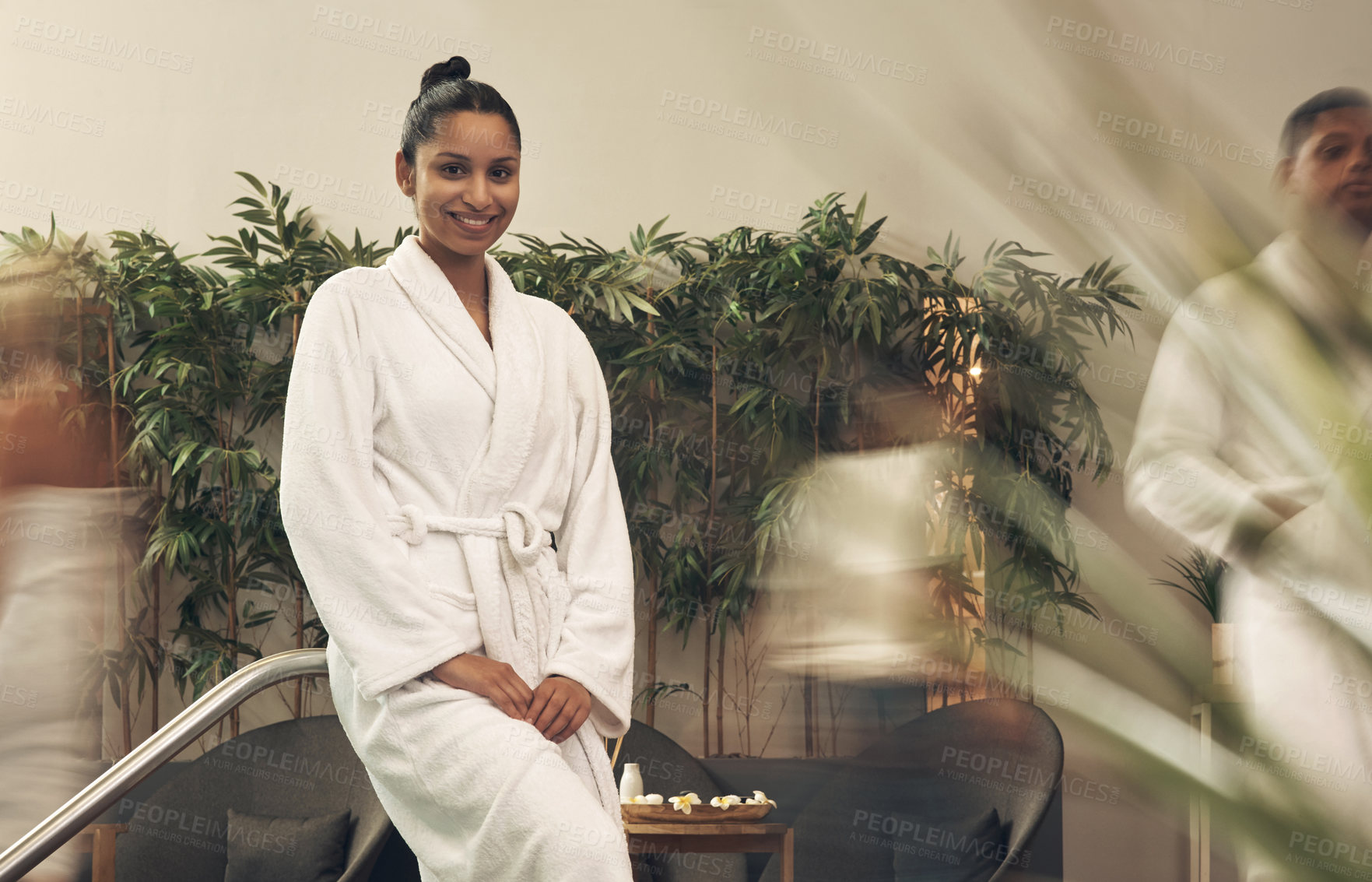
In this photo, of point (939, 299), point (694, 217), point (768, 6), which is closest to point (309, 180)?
point (694, 217)

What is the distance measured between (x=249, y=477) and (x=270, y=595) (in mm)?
486

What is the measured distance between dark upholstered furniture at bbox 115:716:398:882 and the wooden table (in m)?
0.71

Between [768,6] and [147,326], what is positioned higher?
[768,6]

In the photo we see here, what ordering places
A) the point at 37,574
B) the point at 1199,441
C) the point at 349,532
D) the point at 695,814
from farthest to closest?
1. the point at 695,814
2. the point at 37,574
3. the point at 349,532
4. the point at 1199,441

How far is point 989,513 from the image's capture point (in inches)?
13.2

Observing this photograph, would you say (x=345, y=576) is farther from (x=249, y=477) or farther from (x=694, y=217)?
(x=694, y=217)

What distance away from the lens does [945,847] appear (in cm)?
325

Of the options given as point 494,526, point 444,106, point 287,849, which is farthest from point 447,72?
point 287,849

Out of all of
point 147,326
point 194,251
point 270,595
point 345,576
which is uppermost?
point 194,251

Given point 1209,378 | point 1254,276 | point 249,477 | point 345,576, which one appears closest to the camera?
point 1254,276

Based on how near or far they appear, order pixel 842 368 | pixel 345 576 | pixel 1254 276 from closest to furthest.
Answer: pixel 1254 276
pixel 345 576
pixel 842 368

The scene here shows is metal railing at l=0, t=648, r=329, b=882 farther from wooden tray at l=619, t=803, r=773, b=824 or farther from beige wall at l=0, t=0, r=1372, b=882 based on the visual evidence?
beige wall at l=0, t=0, r=1372, b=882

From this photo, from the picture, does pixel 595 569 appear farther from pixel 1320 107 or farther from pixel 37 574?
pixel 1320 107

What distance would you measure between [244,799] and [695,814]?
142 centimetres
